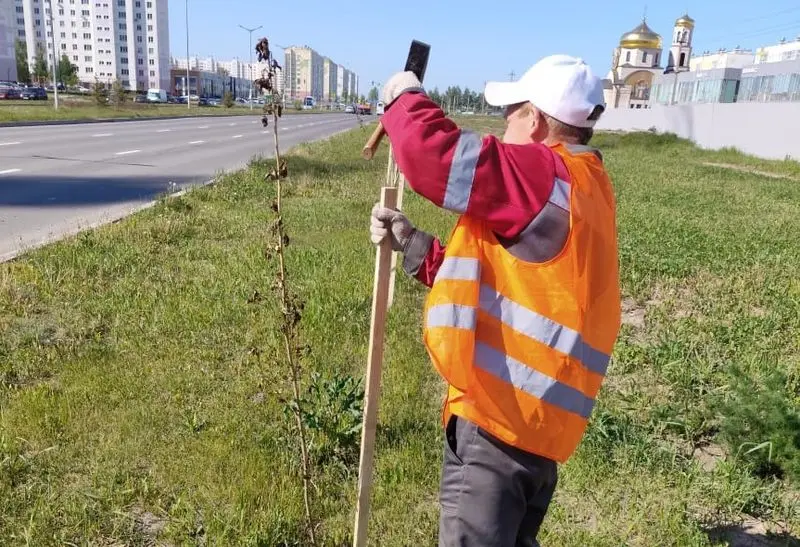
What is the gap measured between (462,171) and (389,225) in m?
0.53

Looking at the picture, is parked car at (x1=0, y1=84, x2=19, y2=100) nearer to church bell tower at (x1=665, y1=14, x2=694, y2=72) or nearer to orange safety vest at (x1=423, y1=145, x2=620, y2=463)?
orange safety vest at (x1=423, y1=145, x2=620, y2=463)

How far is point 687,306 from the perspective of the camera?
610cm

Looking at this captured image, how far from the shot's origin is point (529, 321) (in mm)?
1715

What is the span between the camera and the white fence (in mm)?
28848

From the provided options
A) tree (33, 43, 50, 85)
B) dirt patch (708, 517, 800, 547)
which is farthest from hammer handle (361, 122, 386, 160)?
tree (33, 43, 50, 85)

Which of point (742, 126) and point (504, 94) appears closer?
point (504, 94)

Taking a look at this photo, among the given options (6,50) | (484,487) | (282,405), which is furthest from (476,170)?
(6,50)

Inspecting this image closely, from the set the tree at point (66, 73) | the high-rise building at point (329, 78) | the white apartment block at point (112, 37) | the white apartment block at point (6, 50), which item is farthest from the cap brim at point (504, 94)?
the high-rise building at point (329, 78)

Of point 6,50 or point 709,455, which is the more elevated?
point 6,50

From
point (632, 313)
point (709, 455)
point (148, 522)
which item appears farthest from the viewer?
point (632, 313)

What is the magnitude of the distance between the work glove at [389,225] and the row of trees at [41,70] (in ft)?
282

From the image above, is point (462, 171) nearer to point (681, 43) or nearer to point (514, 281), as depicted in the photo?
point (514, 281)

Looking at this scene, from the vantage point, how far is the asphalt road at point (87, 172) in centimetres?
873

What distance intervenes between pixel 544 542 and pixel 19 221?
27.5ft
